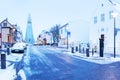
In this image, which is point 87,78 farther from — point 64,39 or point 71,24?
point 64,39

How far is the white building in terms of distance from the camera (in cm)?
5159

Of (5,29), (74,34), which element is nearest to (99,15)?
(74,34)

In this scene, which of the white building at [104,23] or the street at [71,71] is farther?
the white building at [104,23]

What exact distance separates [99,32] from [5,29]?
171 ft

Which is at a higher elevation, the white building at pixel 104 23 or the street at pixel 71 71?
the white building at pixel 104 23

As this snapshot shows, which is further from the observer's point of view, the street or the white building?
the white building

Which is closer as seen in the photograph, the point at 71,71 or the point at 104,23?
the point at 71,71

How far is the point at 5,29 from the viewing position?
100 m

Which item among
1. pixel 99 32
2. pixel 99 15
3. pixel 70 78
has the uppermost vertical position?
pixel 99 15

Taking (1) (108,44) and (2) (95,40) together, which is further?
(2) (95,40)

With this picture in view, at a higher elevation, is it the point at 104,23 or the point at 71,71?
the point at 104,23

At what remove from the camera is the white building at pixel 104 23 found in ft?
169

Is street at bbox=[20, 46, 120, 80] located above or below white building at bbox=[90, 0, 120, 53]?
below

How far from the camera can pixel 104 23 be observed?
5462 centimetres
